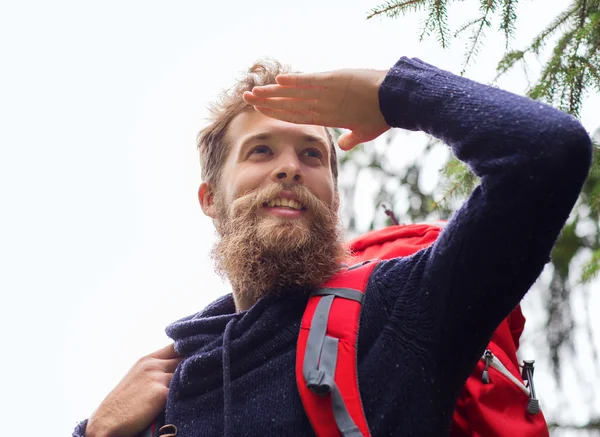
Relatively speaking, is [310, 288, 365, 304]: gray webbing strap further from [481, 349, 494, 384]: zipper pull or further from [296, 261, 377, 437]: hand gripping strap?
[481, 349, 494, 384]: zipper pull

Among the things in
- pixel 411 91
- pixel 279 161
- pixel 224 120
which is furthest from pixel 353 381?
pixel 224 120

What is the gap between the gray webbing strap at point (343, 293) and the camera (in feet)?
6.96

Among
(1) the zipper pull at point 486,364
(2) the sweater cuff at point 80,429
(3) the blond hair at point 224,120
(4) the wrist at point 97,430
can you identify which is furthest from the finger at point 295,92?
(2) the sweater cuff at point 80,429

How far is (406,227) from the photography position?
2.65 m

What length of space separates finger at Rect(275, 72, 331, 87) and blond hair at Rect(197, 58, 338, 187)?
0.87 meters

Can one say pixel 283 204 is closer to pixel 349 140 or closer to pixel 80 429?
Result: pixel 349 140

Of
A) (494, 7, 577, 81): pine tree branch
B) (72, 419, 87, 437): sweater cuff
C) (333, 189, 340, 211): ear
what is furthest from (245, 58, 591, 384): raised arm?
(72, 419, 87, 437): sweater cuff

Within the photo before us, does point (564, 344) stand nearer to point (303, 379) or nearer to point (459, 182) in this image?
point (459, 182)

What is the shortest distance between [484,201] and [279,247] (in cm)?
93

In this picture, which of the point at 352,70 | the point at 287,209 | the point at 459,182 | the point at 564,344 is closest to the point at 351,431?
the point at 287,209

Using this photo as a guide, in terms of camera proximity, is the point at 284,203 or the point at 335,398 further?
the point at 284,203

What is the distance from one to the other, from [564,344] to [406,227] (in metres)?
1.95

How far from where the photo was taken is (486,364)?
2043 mm

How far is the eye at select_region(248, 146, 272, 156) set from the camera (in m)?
2.71
